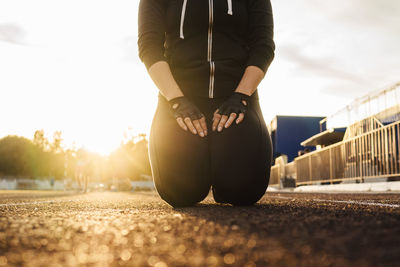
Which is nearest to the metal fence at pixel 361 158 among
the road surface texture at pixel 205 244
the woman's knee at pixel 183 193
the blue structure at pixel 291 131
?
the woman's knee at pixel 183 193

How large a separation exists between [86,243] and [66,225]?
0.36 metres

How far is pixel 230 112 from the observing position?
2.20 meters

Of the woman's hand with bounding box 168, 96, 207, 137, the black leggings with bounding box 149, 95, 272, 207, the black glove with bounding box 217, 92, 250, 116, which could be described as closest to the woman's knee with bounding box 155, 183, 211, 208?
the black leggings with bounding box 149, 95, 272, 207

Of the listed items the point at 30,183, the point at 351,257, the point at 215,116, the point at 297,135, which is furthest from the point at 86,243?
the point at 30,183

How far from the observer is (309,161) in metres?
16.6

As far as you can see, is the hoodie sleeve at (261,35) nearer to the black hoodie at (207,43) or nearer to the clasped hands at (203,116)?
the black hoodie at (207,43)

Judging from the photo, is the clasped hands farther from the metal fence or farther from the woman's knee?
the metal fence

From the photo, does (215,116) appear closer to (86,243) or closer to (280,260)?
(86,243)

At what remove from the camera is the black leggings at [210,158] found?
2.32 m

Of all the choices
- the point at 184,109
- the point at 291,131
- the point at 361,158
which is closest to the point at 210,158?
the point at 184,109

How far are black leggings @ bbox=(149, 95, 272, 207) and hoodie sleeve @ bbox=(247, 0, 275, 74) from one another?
0.28 metres

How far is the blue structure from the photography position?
31.6m

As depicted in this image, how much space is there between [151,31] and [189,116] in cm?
71

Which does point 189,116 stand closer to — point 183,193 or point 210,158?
point 210,158
